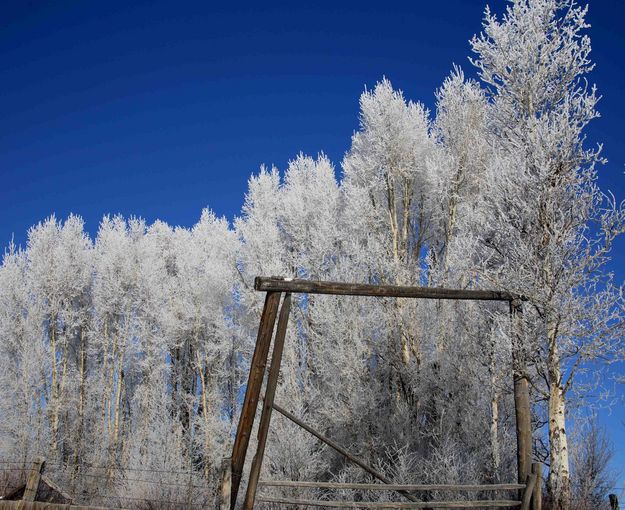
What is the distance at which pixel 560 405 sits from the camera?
28.1 feet

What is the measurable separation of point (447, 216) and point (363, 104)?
4.25 m

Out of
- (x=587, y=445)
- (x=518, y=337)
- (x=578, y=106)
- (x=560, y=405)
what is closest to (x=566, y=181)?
(x=578, y=106)

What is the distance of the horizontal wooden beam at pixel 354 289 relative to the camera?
21.9ft

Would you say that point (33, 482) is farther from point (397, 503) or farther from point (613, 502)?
point (613, 502)

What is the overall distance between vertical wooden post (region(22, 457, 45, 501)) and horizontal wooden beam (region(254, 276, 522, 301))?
4.33 metres

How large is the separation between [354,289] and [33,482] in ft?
17.1

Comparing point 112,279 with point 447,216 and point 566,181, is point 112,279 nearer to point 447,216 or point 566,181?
point 447,216

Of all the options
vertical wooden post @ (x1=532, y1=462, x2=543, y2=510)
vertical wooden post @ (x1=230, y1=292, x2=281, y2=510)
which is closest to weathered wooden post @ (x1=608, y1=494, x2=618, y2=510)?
vertical wooden post @ (x1=532, y1=462, x2=543, y2=510)

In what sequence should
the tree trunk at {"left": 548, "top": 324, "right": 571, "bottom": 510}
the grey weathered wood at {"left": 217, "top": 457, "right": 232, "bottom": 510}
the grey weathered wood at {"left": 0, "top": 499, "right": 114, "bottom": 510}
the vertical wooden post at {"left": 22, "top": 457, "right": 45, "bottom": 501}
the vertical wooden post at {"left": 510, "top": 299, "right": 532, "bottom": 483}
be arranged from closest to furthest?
the grey weathered wood at {"left": 217, "top": 457, "right": 232, "bottom": 510}, the grey weathered wood at {"left": 0, "top": 499, "right": 114, "bottom": 510}, the vertical wooden post at {"left": 510, "top": 299, "right": 532, "bottom": 483}, the vertical wooden post at {"left": 22, "top": 457, "right": 45, "bottom": 501}, the tree trunk at {"left": 548, "top": 324, "right": 571, "bottom": 510}

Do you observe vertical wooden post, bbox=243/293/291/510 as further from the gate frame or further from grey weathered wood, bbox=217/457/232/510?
grey weathered wood, bbox=217/457/232/510

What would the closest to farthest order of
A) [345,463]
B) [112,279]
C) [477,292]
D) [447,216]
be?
[477,292], [345,463], [447,216], [112,279]

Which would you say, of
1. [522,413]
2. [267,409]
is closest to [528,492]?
[522,413]

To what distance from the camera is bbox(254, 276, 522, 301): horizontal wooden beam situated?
6688 millimetres

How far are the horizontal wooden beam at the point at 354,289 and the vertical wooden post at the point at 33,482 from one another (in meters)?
4.33
